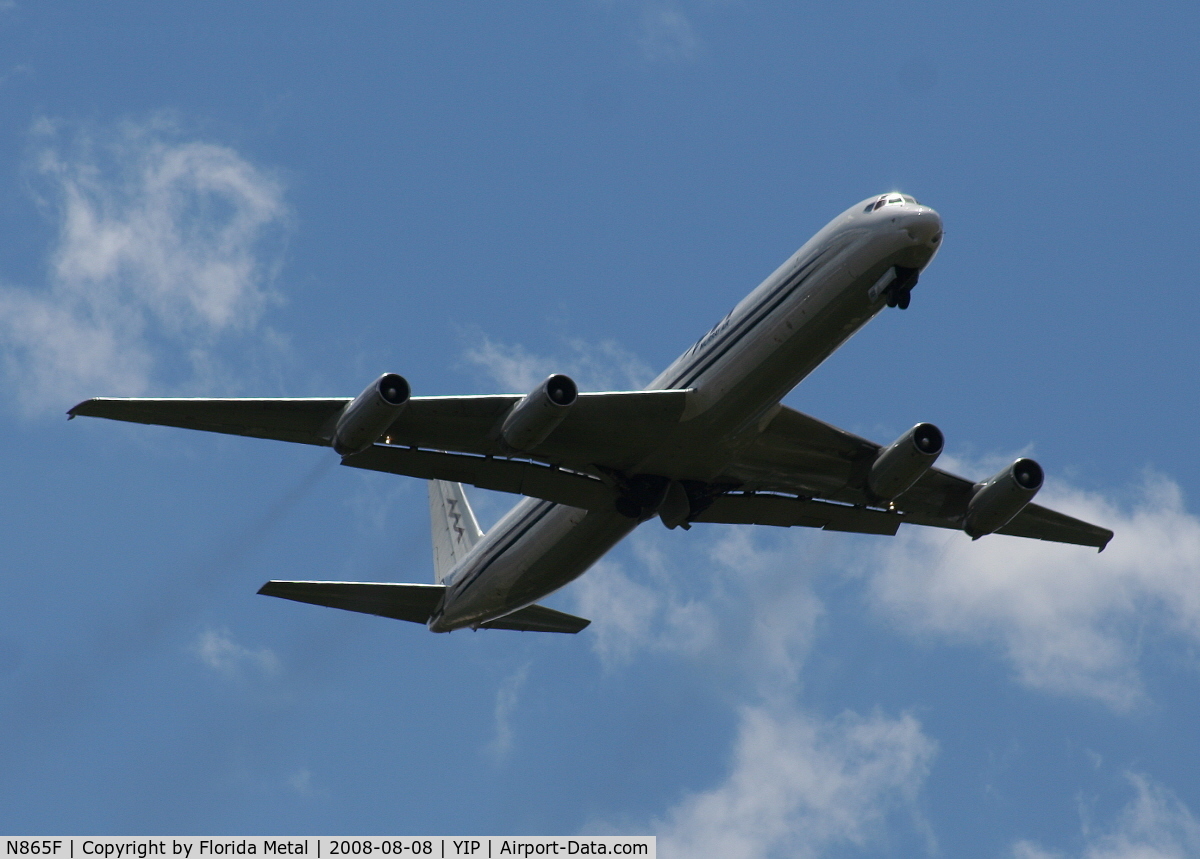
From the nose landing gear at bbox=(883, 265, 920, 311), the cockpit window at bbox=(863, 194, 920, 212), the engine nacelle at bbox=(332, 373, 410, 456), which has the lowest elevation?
the engine nacelle at bbox=(332, 373, 410, 456)

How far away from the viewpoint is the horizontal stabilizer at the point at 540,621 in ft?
157

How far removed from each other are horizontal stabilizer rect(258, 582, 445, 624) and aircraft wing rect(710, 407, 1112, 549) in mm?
8585

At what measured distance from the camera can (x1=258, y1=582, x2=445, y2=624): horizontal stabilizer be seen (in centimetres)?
4378

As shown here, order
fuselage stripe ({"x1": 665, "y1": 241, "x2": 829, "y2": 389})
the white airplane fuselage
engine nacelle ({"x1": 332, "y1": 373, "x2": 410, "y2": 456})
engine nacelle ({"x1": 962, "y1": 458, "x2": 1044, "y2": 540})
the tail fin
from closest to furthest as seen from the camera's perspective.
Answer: engine nacelle ({"x1": 332, "y1": 373, "x2": 410, "y2": 456}) < the white airplane fuselage < fuselage stripe ({"x1": 665, "y1": 241, "x2": 829, "y2": 389}) < engine nacelle ({"x1": 962, "y1": 458, "x2": 1044, "y2": 540}) < the tail fin

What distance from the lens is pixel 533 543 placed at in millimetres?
42844

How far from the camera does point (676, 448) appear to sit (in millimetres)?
40281

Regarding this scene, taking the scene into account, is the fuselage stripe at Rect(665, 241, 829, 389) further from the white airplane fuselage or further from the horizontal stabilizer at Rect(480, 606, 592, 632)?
the horizontal stabilizer at Rect(480, 606, 592, 632)

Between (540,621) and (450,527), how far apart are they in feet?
22.1

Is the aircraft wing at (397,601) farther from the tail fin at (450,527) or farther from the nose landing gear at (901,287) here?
the nose landing gear at (901,287)

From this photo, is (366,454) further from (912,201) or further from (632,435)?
(912,201)

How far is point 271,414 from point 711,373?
34.5 ft

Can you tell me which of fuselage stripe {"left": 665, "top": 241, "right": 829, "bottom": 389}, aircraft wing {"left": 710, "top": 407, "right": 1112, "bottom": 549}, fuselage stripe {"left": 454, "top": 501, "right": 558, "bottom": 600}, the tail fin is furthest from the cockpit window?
the tail fin

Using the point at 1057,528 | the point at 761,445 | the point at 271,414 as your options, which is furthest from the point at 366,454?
the point at 1057,528

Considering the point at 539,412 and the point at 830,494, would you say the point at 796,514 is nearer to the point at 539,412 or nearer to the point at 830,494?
the point at 830,494
